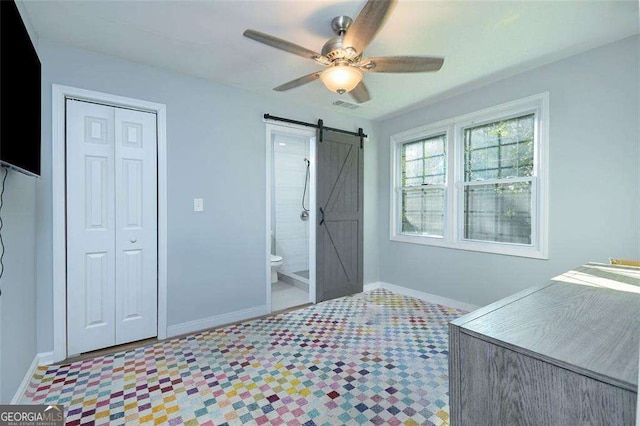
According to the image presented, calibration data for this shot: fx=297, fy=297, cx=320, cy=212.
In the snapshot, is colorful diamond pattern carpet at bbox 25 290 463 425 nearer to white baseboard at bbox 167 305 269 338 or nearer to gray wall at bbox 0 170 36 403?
white baseboard at bbox 167 305 269 338

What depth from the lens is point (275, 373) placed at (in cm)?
207

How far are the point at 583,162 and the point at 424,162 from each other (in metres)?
1.61

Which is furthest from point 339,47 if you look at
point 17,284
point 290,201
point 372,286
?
point 290,201

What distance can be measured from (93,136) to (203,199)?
98cm

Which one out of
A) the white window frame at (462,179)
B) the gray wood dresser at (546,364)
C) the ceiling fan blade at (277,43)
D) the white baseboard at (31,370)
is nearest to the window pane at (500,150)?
the white window frame at (462,179)

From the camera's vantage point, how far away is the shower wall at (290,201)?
15.8ft

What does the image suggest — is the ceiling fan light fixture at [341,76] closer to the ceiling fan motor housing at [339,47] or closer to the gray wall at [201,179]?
the ceiling fan motor housing at [339,47]

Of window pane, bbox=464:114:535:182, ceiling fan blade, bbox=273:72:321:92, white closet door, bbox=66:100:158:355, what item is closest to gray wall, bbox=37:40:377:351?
white closet door, bbox=66:100:158:355

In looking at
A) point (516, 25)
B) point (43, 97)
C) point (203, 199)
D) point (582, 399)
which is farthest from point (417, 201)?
point (43, 97)

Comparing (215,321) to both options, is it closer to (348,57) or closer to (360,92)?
(360,92)

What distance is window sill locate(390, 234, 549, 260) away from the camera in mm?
2750

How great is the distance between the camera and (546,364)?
814mm

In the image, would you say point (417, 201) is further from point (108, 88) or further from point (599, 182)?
point (108, 88)

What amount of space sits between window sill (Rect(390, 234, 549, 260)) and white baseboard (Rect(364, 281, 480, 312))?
0.61 meters
